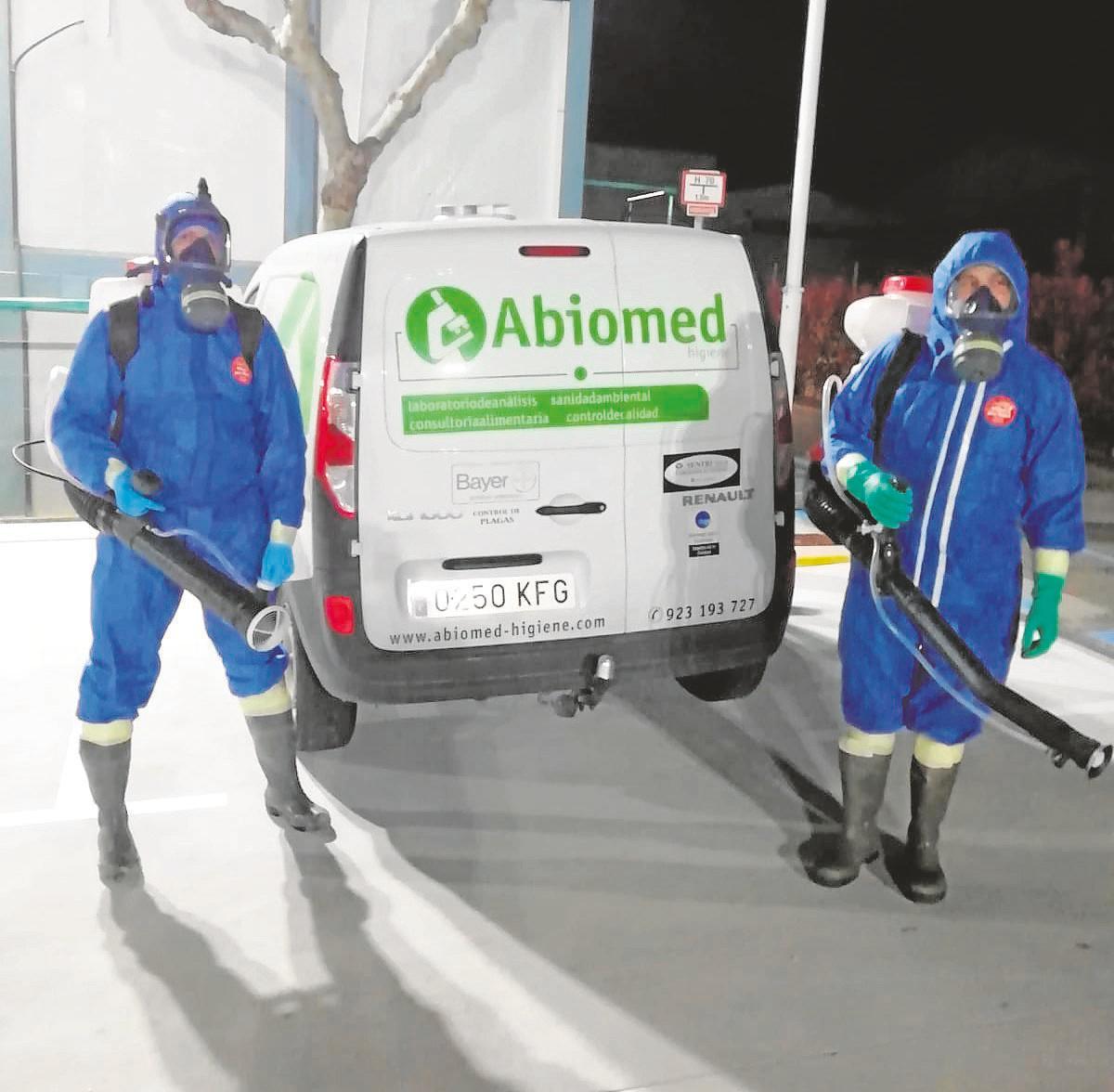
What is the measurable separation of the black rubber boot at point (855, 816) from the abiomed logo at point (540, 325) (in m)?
1.43

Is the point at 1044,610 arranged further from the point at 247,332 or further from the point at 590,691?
the point at 247,332

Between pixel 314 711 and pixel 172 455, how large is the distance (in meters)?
1.20

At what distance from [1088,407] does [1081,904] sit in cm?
1918

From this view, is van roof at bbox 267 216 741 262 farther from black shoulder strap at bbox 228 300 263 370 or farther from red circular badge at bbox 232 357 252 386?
red circular badge at bbox 232 357 252 386

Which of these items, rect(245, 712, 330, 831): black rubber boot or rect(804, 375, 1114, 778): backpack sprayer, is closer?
rect(804, 375, 1114, 778): backpack sprayer

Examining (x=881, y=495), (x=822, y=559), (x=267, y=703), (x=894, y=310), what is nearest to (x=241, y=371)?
(x=267, y=703)

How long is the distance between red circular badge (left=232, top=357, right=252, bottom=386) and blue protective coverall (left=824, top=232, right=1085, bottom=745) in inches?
66.8

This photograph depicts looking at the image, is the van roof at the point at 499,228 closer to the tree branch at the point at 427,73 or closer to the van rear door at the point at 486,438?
the van rear door at the point at 486,438

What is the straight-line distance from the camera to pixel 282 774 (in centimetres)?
376

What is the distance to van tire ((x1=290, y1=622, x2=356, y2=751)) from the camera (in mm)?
4105

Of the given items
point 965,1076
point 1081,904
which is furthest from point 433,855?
point 1081,904

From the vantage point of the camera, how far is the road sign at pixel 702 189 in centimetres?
722

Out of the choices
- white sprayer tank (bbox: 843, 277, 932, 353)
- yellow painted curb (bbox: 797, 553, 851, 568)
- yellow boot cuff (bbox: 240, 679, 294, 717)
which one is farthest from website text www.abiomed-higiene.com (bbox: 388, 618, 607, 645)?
yellow painted curb (bbox: 797, 553, 851, 568)

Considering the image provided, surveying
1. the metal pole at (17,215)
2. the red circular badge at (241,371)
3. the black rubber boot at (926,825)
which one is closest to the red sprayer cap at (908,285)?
the black rubber boot at (926,825)
